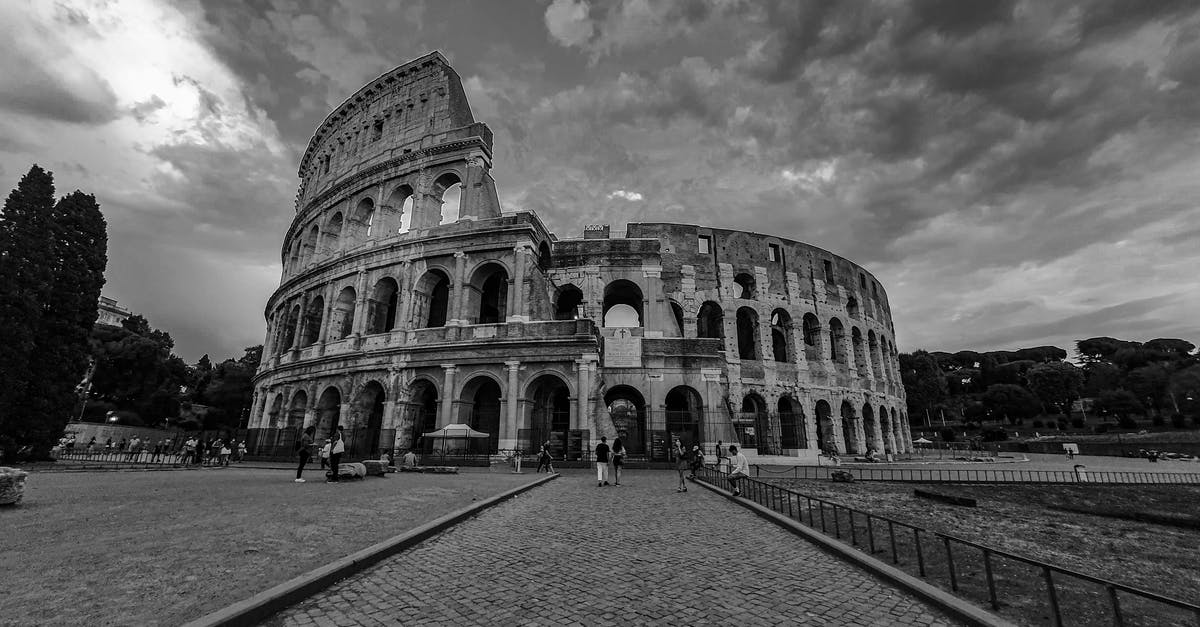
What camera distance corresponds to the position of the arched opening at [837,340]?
32.7 metres

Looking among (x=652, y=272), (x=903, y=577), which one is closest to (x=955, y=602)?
(x=903, y=577)

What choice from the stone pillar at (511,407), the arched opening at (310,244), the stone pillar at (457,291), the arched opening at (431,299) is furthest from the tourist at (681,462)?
the arched opening at (310,244)

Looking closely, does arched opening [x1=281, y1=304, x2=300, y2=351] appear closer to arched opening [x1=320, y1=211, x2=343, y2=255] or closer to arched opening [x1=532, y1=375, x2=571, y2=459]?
arched opening [x1=320, y1=211, x2=343, y2=255]

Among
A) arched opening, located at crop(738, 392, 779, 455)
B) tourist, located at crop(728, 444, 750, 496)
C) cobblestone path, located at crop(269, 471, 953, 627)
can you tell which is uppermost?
arched opening, located at crop(738, 392, 779, 455)

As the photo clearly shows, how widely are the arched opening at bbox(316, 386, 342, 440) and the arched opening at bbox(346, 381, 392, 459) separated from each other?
1.71m

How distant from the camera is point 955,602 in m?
4.11

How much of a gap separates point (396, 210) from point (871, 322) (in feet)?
112

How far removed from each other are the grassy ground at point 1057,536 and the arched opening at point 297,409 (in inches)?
942

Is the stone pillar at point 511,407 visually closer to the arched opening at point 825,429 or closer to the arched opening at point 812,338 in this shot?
the arched opening at point 825,429

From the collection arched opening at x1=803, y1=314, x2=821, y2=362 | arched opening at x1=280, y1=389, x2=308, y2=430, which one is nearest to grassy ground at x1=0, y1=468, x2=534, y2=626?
arched opening at x1=280, y1=389, x2=308, y2=430

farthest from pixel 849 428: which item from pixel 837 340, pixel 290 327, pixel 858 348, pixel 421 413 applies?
pixel 290 327

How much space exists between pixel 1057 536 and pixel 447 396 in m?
19.8

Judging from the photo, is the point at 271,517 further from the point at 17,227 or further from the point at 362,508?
the point at 17,227

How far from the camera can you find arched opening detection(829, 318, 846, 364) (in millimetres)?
32656
